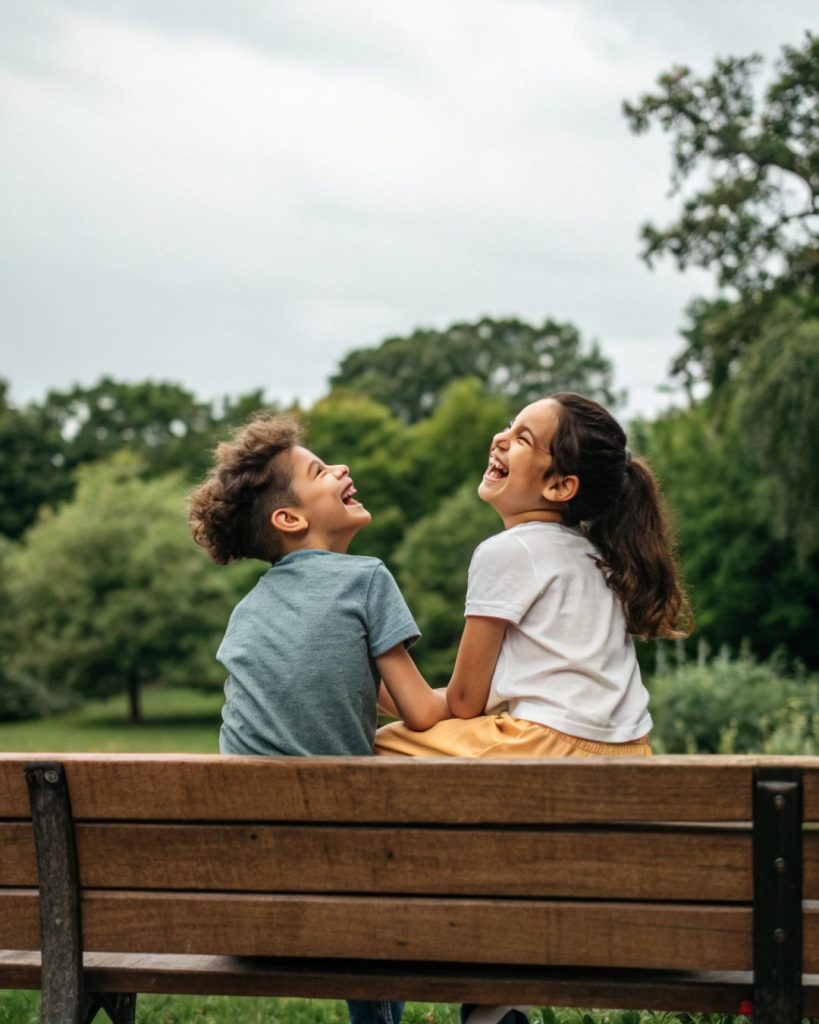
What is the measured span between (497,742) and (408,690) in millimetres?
263

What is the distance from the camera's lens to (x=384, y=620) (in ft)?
10.6

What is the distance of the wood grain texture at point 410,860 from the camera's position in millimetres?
2639

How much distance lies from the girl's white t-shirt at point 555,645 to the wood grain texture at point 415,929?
585 mm

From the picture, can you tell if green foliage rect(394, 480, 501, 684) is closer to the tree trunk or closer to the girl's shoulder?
the tree trunk

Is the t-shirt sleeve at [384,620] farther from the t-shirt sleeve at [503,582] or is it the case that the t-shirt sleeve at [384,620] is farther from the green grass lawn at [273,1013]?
the green grass lawn at [273,1013]

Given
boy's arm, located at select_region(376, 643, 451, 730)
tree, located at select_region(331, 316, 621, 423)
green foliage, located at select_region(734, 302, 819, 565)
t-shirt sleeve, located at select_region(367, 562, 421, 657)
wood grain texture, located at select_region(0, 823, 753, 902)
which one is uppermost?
tree, located at select_region(331, 316, 621, 423)

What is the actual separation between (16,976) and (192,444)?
61.6 meters

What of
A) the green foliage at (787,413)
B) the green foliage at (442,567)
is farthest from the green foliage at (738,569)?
the green foliage at (787,413)

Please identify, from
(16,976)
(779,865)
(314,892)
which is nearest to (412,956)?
(314,892)

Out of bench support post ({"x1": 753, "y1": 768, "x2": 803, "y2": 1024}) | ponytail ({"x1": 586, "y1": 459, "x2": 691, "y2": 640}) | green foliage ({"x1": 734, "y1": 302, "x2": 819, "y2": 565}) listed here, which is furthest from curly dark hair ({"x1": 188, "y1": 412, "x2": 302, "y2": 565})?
green foliage ({"x1": 734, "y1": 302, "x2": 819, "y2": 565})

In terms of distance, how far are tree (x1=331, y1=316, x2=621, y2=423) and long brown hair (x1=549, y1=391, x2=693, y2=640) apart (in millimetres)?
55440

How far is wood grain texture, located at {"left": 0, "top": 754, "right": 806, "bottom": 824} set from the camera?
259cm

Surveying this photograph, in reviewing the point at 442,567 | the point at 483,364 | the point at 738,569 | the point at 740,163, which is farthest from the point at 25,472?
the point at 740,163

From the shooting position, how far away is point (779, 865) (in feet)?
8.58
